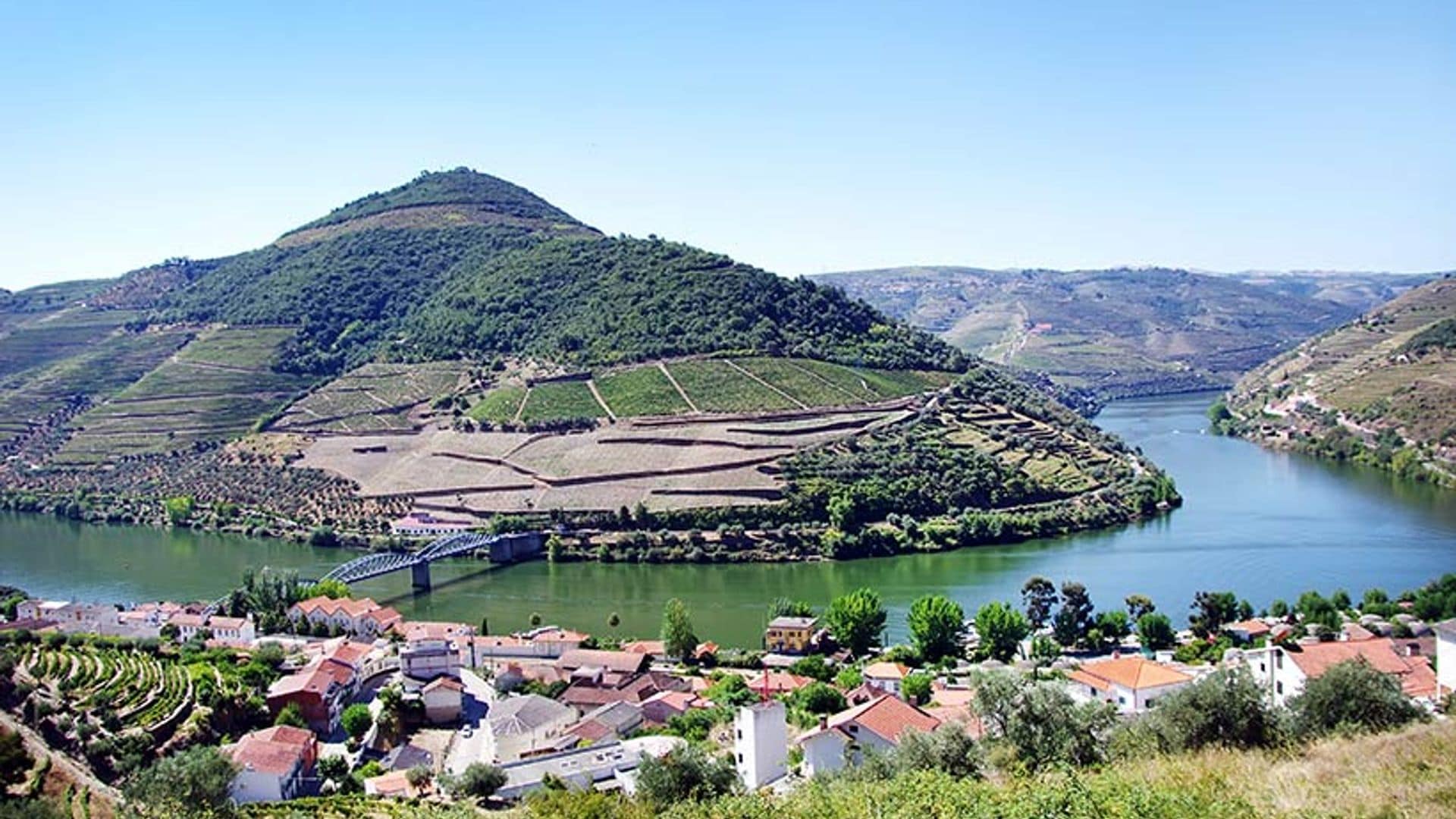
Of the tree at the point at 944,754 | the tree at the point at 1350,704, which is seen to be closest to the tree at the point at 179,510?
the tree at the point at 944,754

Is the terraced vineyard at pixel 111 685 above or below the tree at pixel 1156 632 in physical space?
above

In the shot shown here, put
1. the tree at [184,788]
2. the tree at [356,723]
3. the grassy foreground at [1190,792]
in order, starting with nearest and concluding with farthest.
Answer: the grassy foreground at [1190,792] < the tree at [184,788] < the tree at [356,723]

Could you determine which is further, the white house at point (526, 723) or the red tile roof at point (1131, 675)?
the white house at point (526, 723)

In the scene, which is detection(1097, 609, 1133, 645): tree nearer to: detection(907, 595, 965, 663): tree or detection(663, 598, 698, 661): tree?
detection(907, 595, 965, 663): tree

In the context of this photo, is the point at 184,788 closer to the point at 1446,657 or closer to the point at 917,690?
the point at 917,690

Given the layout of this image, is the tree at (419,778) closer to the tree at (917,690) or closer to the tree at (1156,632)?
the tree at (917,690)

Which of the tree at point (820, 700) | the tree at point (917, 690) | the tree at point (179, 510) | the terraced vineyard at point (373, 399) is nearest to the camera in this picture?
the tree at point (820, 700)
